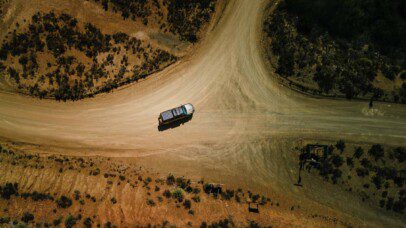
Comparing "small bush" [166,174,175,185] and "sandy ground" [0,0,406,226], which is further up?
"sandy ground" [0,0,406,226]

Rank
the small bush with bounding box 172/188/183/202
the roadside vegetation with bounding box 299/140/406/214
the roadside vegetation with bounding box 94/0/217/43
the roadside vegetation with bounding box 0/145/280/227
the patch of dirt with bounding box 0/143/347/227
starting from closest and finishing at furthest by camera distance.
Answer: the roadside vegetation with bounding box 0/145/280/227, the patch of dirt with bounding box 0/143/347/227, the small bush with bounding box 172/188/183/202, the roadside vegetation with bounding box 299/140/406/214, the roadside vegetation with bounding box 94/0/217/43

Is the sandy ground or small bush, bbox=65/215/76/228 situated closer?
small bush, bbox=65/215/76/228

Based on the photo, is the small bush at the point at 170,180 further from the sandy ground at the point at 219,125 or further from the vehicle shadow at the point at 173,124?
the vehicle shadow at the point at 173,124

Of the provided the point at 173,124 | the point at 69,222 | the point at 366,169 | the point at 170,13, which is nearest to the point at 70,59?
the point at 170,13

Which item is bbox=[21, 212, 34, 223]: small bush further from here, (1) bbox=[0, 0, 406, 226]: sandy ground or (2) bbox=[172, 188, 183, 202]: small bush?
(2) bbox=[172, 188, 183, 202]: small bush

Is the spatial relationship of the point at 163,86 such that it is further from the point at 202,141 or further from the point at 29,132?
the point at 29,132

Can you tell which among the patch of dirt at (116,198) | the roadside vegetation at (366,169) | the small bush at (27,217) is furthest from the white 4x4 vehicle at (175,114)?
the small bush at (27,217)

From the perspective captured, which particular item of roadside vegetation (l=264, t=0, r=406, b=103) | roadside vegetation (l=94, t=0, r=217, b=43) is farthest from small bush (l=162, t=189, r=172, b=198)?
roadside vegetation (l=264, t=0, r=406, b=103)
